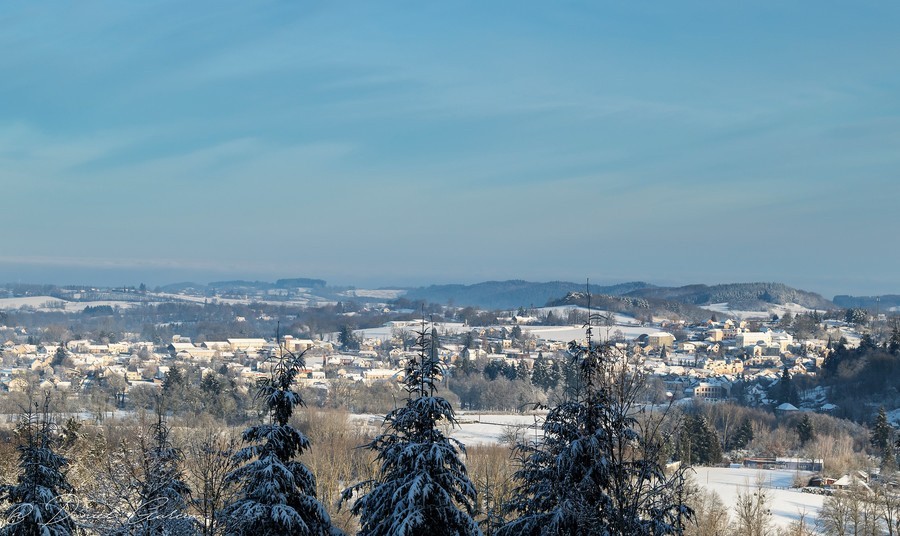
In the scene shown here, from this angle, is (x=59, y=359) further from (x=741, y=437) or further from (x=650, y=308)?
(x=650, y=308)

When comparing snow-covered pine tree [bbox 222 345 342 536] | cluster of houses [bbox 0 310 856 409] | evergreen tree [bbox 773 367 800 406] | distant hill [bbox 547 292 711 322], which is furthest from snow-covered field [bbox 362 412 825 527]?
distant hill [bbox 547 292 711 322]

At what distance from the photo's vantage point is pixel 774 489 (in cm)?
3884

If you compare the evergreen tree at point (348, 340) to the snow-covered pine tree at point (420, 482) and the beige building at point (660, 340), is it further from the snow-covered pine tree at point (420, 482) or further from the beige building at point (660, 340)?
the snow-covered pine tree at point (420, 482)

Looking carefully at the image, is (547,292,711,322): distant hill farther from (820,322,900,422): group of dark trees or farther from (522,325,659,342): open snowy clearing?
(820,322,900,422): group of dark trees

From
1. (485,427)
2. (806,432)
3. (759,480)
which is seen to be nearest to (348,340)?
(485,427)

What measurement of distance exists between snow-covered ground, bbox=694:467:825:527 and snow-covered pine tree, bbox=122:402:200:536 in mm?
22128

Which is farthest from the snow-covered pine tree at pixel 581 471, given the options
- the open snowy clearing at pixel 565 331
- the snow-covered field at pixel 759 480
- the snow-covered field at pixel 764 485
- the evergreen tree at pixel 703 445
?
the open snowy clearing at pixel 565 331

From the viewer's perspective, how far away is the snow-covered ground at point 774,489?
1303 inches

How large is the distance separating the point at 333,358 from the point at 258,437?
9779cm

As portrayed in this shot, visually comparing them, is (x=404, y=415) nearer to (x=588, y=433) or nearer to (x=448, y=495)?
(x=448, y=495)

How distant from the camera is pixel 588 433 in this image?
39.1 feet

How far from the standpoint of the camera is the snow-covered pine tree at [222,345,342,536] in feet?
40.3

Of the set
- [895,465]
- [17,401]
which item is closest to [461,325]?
[17,401]

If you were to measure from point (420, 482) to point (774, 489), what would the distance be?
31701 millimetres
